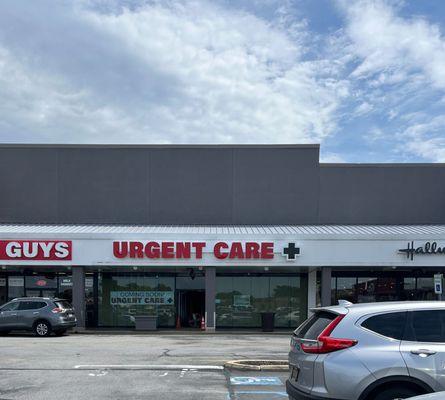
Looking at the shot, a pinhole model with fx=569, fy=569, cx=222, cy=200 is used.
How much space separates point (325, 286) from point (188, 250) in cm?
667

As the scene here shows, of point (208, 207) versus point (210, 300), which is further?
point (208, 207)

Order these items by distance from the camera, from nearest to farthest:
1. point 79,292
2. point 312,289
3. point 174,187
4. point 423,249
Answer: point 423,249 < point 79,292 < point 312,289 < point 174,187

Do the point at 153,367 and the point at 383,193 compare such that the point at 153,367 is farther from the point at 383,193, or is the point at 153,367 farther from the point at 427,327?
the point at 383,193

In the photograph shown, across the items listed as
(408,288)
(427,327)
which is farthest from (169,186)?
(427,327)

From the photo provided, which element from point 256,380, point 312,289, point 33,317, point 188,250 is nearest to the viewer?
point 256,380

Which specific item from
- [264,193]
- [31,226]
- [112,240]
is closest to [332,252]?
[264,193]

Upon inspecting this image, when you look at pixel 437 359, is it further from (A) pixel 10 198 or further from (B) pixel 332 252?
(A) pixel 10 198

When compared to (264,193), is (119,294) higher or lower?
lower

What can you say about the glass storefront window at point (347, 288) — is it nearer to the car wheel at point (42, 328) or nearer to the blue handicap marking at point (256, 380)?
the car wheel at point (42, 328)

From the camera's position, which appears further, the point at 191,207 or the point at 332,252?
the point at 191,207

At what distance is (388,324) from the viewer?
673 cm

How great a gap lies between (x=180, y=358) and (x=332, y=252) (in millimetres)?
13895

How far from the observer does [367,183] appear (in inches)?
1212

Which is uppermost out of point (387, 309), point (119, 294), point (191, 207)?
point (191, 207)
